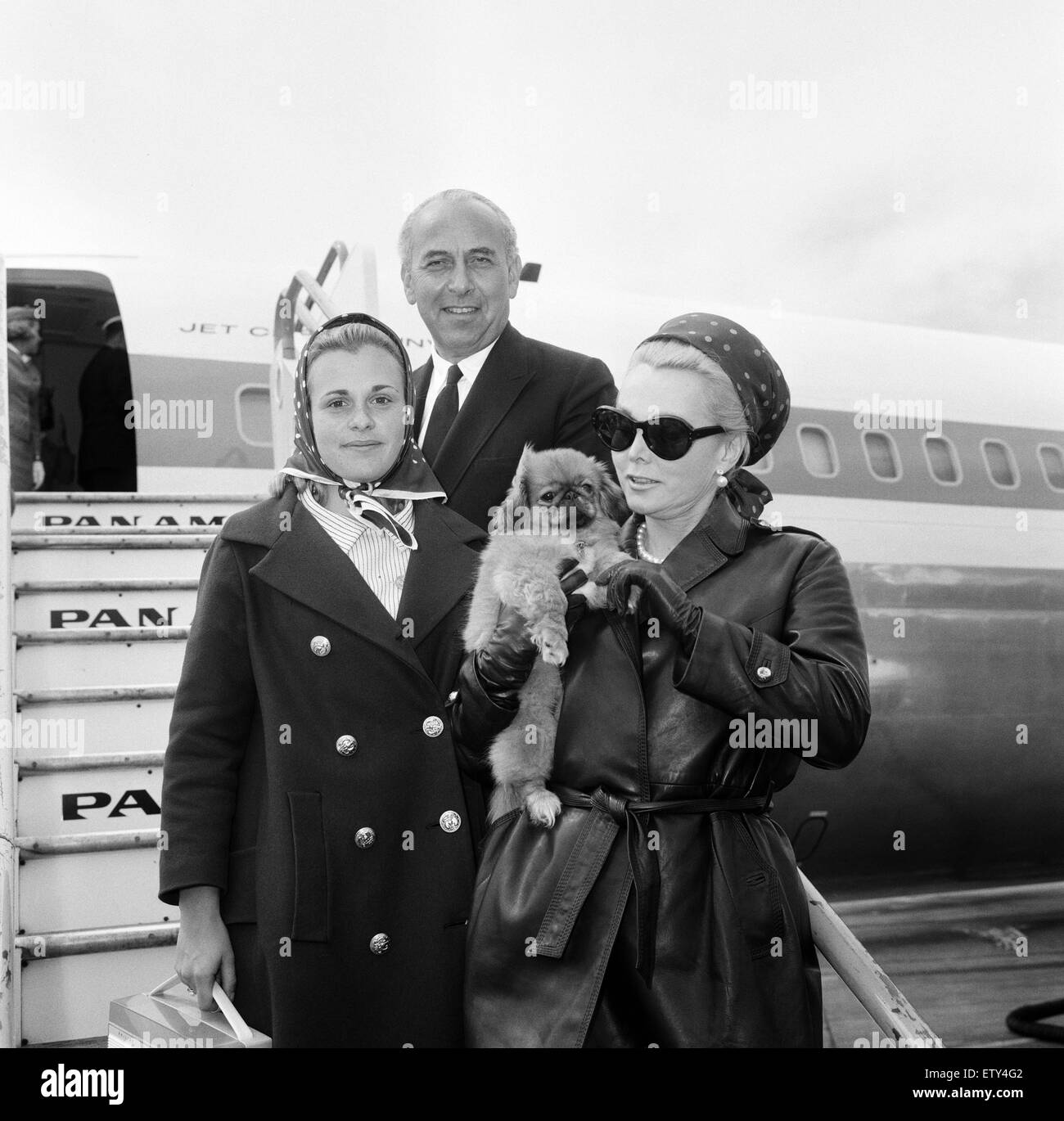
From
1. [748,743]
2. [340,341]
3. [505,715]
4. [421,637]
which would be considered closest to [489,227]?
[340,341]

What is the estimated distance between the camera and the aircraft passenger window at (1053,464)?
21.6 feet

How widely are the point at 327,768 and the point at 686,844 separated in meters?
0.67

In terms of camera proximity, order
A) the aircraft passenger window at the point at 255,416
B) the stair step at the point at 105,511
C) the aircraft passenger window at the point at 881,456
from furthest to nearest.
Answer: the aircraft passenger window at the point at 881,456, the aircraft passenger window at the point at 255,416, the stair step at the point at 105,511

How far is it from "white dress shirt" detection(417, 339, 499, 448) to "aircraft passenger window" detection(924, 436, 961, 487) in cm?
424

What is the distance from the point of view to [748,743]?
178 cm

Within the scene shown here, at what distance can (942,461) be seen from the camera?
627 cm

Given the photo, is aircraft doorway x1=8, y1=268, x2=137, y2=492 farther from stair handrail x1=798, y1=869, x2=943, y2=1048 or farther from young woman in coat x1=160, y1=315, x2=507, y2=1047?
stair handrail x1=798, y1=869, x2=943, y2=1048

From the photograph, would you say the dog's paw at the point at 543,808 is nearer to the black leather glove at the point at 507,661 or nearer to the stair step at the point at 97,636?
the black leather glove at the point at 507,661

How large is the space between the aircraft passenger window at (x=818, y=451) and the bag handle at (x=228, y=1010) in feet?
15.2

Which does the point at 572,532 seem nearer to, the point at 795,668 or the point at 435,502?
the point at 435,502

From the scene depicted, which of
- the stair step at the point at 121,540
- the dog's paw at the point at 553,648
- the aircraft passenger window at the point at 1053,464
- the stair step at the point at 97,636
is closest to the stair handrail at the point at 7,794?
the stair step at the point at 97,636

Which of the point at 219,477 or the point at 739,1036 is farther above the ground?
the point at 219,477

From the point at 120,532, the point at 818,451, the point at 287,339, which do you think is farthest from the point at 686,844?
the point at 818,451
